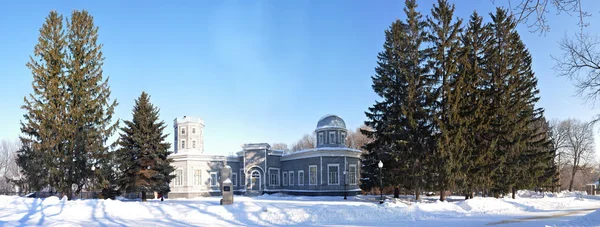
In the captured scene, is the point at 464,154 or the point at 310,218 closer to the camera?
the point at 310,218

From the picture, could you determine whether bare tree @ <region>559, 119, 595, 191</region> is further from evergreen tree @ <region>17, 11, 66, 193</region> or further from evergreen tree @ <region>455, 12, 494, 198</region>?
evergreen tree @ <region>17, 11, 66, 193</region>

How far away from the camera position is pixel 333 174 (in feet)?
130

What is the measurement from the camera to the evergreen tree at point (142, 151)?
31.5m

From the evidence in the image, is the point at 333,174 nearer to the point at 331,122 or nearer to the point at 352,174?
the point at 352,174

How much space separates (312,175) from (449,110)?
1795cm

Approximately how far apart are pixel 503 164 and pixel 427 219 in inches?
567

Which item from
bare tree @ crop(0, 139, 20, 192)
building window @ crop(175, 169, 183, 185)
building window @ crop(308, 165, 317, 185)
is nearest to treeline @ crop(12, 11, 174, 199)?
building window @ crop(175, 169, 183, 185)

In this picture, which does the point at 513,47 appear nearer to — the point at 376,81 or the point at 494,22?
the point at 494,22

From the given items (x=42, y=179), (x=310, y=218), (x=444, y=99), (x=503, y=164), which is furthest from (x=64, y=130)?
(x=503, y=164)

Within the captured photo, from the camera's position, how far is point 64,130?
25.9 m

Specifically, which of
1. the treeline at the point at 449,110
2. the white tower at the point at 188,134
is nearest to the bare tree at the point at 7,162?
the white tower at the point at 188,134

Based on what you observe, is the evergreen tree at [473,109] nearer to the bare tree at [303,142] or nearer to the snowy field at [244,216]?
the snowy field at [244,216]

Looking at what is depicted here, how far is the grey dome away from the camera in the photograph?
41.8 metres

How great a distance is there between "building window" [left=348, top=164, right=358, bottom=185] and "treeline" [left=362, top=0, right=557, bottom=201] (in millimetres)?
8559
